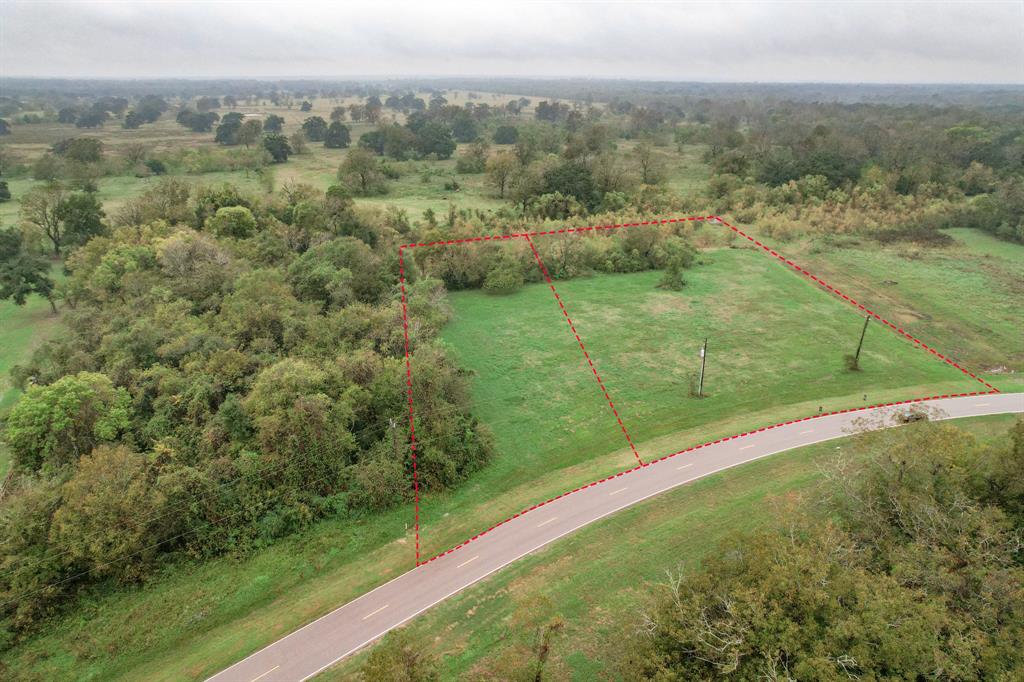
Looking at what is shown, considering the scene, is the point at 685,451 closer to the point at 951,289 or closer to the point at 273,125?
the point at 951,289

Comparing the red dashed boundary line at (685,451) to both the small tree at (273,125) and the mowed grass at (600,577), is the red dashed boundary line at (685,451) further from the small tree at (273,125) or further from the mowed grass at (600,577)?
the small tree at (273,125)

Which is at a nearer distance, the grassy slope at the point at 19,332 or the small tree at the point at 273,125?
the grassy slope at the point at 19,332

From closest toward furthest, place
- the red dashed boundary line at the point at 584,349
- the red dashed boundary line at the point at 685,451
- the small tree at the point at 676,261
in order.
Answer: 1. the red dashed boundary line at the point at 685,451
2. the red dashed boundary line at the point at 584,349
3. the small tree at the point at 676,261

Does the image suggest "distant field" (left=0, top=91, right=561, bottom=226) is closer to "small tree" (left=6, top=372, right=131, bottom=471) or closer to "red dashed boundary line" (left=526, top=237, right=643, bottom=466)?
"red dashed boundary line" (left=526, top=237, right=643, bottom=466)

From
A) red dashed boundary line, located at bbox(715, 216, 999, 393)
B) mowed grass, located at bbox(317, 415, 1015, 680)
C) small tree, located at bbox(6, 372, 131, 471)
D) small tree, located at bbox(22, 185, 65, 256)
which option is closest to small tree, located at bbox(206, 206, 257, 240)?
small tree, located at bbox(22, 185, 65, 256)

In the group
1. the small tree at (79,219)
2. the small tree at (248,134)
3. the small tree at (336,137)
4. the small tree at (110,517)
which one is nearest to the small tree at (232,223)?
the small tree at (79,219)

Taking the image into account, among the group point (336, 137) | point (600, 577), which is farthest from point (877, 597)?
point (336, 137)
